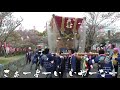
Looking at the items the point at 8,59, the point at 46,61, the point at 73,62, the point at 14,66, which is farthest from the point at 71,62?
the point at 8,59

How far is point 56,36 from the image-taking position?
12367 millimetres

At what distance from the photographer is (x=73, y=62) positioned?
12391 millimetres

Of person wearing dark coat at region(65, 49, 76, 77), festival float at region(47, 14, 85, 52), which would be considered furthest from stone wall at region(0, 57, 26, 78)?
person wearing dark coat at region(65, 49, 76, 77)

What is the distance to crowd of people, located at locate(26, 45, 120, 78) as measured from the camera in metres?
12.3

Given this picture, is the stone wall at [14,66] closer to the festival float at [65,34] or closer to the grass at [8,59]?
the grass at [8,59]

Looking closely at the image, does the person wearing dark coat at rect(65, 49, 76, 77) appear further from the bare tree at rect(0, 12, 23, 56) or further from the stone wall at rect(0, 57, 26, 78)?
the bare tree at rect(0, 12, 23, 56)

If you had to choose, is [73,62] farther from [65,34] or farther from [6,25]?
[6,25]

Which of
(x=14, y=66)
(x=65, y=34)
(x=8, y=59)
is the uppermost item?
(x=65, y=34)

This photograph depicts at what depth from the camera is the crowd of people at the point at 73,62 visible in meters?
12.3

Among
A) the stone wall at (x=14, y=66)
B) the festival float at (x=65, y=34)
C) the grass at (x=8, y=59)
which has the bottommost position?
the stone wall at (x=14, y=66)

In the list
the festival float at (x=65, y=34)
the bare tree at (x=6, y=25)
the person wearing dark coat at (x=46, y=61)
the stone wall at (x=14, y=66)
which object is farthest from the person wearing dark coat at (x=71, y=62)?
the bare tree at (x=6, y=25)
